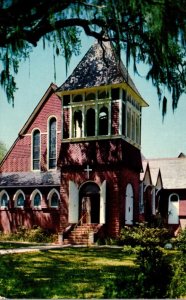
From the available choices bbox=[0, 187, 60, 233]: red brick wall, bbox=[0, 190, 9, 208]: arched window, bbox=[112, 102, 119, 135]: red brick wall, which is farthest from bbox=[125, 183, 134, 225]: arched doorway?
bbox=[0, 190, 9, 208]: arched window

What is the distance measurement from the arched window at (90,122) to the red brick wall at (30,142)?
5.92 meters

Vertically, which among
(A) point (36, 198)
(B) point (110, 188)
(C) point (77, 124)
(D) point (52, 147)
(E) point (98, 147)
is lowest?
(A) point (36, 198)

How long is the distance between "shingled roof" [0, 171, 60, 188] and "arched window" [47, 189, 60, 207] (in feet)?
2.38

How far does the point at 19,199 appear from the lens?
35000 millimetres

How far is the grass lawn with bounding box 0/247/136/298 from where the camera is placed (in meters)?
11.1

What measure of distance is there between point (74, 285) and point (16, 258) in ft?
21.4

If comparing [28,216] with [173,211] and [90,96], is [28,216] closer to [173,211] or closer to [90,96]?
[90,96]

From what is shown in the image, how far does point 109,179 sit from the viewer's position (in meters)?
27.7

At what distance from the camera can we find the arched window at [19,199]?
34.7m

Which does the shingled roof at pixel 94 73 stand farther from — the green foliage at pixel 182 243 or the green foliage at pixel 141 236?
the green foliage at pixel 182 243

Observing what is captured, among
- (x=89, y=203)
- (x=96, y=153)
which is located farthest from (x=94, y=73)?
(x=89, y=203)

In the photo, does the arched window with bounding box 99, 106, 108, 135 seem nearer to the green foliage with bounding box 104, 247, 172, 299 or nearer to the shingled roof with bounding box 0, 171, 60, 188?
the shingled roof with bounding box 0, 171, 60, 188

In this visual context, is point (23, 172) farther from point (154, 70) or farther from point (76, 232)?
point (154, 70)

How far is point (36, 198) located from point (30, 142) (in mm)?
4956
